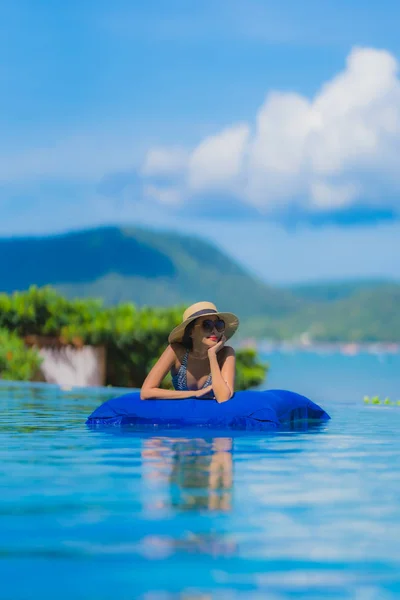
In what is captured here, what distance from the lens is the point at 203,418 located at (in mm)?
9141

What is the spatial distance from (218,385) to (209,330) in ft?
1.79

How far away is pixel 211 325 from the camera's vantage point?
9.48 metres

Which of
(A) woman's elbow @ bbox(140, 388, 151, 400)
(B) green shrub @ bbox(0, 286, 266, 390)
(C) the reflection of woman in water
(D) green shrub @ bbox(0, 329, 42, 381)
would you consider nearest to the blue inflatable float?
(A) woman's elbow @ bbox(140, 388, 151, 400)

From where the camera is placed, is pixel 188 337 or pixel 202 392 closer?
pixel 202 392

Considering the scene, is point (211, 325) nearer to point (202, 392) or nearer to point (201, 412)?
point (202, 392)

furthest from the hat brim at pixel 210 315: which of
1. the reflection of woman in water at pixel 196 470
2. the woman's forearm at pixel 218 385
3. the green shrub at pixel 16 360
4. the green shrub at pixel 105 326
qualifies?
the green shrub at pixel 105 326

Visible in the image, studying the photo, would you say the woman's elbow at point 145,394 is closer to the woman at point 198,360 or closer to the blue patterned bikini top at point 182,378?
the woman at point 198,360

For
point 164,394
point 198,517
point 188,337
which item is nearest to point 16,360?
point 188,337

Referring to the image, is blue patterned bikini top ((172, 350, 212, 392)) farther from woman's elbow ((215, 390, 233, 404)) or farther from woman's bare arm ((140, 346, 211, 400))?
woman's elbow ((215, 390, 233, 404))

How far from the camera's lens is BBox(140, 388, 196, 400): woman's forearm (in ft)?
30.9

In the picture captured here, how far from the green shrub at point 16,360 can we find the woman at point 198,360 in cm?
1070

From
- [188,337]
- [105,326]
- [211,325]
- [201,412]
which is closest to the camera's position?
[201,412]

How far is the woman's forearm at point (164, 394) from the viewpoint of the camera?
941 cm

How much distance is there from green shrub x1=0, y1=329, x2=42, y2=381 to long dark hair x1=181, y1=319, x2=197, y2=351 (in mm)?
10736
